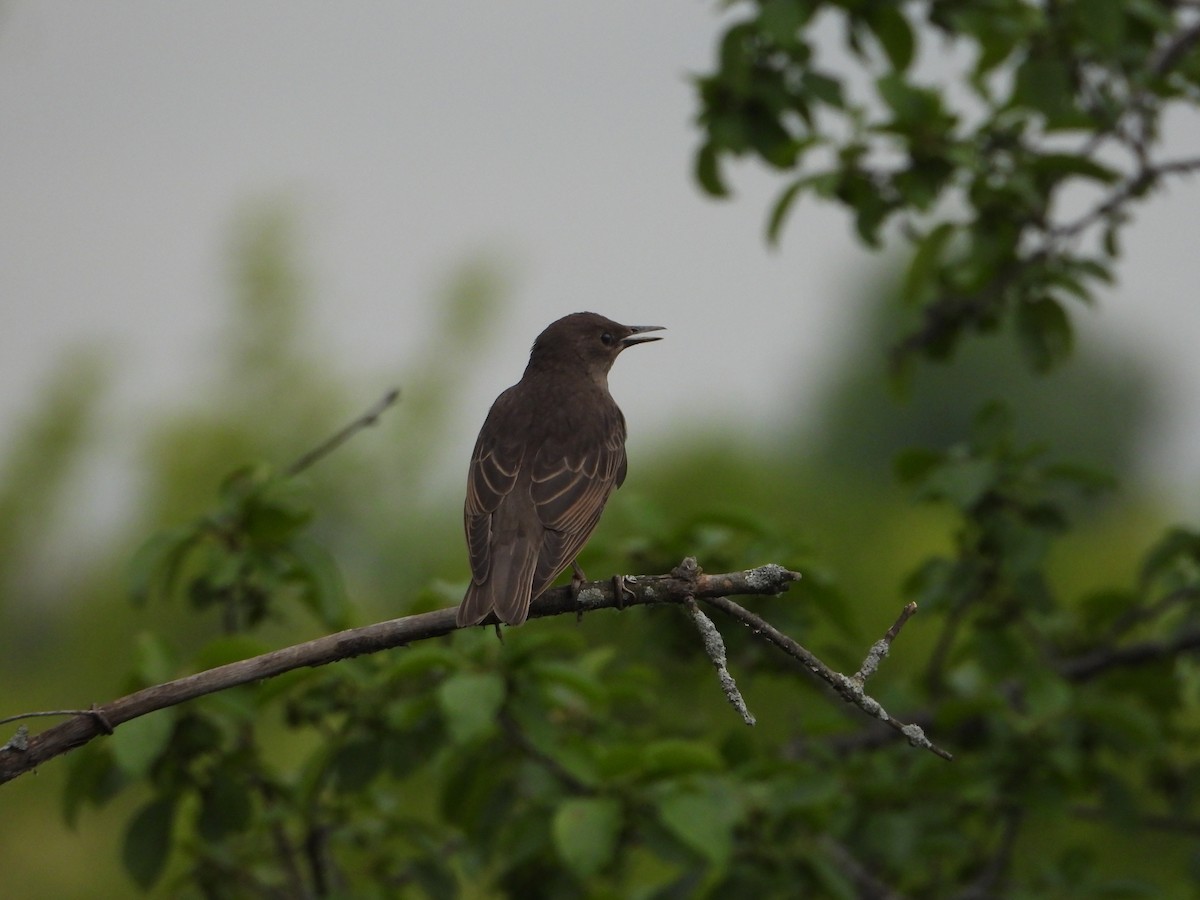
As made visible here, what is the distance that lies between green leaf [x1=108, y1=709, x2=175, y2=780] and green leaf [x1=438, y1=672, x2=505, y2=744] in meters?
0.97

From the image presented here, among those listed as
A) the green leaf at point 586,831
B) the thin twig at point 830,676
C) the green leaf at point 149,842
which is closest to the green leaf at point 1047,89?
the green leaf at point 586,831

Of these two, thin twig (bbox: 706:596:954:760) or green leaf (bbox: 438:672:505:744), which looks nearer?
thin twig (bbox: 706:596:954:760)

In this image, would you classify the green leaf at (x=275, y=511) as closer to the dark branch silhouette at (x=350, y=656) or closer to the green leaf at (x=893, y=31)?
the dark branch silhouette at (x=350, y=656)

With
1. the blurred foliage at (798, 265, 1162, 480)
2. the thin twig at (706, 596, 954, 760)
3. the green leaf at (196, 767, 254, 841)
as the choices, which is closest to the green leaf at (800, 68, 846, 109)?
the thin twig at (706, 596, 954, 760)

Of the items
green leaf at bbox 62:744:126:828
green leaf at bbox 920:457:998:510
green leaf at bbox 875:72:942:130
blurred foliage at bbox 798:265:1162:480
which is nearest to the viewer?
green leaf at bbox 62:744:126:828

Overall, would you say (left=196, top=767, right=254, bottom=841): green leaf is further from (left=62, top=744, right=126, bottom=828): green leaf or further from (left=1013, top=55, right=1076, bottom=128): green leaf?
(left=1013, top=55, right=1076, bottom=128): green leaf

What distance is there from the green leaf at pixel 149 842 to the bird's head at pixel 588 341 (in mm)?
2539

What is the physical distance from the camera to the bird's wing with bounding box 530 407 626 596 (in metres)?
4.78

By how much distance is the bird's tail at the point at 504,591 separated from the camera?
161 inches

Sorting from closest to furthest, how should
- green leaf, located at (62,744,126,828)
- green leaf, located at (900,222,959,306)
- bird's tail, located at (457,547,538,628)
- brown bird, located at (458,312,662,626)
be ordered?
bird's tail, located at (457,547,538,628), brown bird, located at (458,312,662,626), green leaf, located at (62,744,126,828), green leaf, located at (900,222,959,306)

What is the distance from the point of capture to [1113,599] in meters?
7.00

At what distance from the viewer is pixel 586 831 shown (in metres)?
4.95

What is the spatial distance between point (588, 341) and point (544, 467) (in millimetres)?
1360

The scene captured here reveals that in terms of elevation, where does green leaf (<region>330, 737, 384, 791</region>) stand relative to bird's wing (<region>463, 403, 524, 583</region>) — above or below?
below
